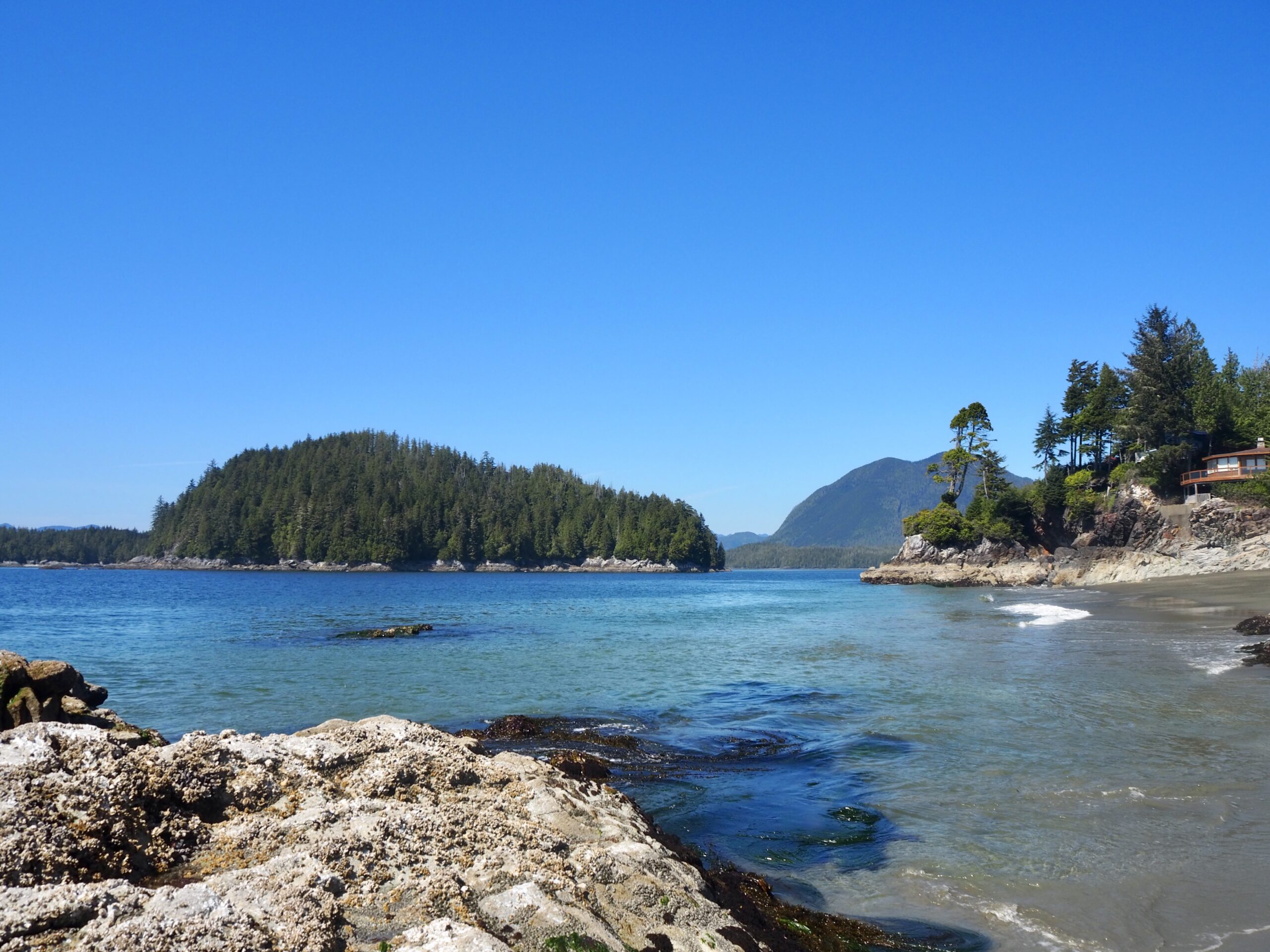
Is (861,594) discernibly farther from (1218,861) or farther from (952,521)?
(1218,861)

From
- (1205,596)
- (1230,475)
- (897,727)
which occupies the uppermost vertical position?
(1230,475)

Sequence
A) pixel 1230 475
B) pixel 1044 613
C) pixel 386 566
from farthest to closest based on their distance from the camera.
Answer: pixel 386 566 → pixel 1230 475 → pixel 1044 613

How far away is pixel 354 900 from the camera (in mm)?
4066

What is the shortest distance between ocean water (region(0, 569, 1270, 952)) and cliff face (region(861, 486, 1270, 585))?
74.6ft

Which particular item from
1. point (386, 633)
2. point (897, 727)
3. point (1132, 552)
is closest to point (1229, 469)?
point (1132, 552)

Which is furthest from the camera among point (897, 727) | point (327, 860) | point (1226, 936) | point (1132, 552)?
point (1132, 552)

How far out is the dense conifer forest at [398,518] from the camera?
16462 centimetres

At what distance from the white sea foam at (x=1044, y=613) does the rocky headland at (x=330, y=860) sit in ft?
108

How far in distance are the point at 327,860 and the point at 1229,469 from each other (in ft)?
245

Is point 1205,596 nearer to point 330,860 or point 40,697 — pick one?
point 330,860

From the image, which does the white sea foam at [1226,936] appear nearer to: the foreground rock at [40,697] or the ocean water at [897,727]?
the ocean water at [897,727]

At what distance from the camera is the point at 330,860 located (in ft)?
14.3

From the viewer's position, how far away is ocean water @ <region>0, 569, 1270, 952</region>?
7332 mm

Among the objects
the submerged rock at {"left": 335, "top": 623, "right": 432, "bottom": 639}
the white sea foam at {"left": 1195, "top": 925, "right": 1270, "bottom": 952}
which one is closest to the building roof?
the submerged rock at {"left": 335, "top": 623, "right": 432, "bottom": 639}
